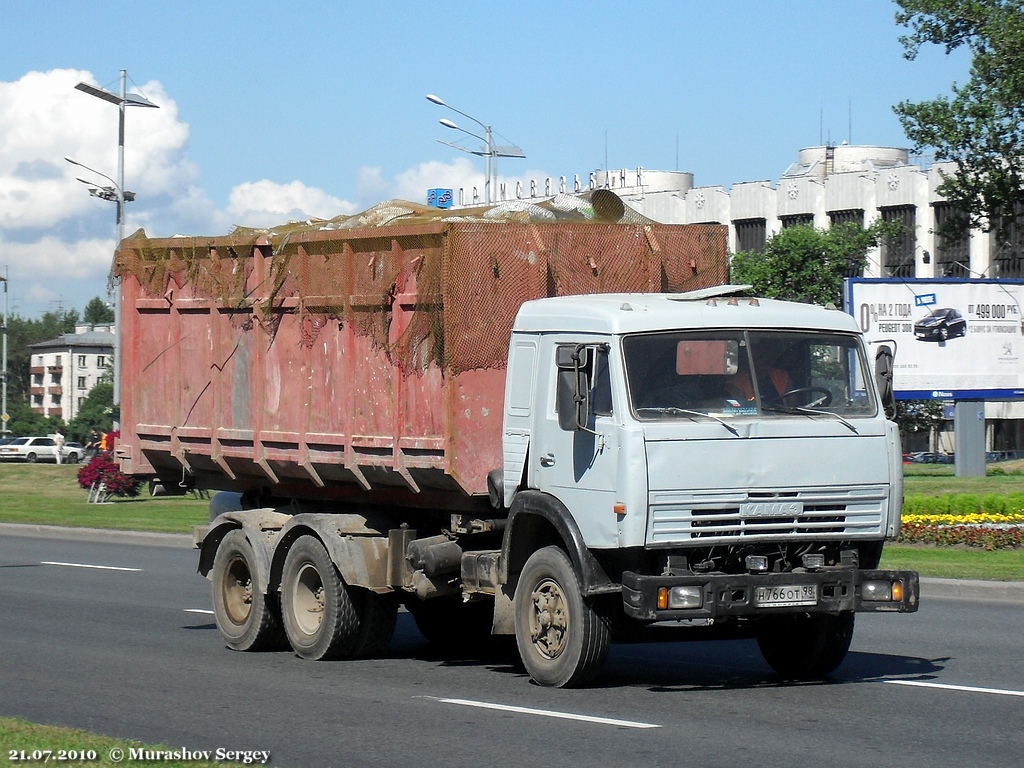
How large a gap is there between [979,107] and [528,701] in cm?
2987

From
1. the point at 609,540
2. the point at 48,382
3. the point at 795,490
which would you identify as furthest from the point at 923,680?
the point at 48,382

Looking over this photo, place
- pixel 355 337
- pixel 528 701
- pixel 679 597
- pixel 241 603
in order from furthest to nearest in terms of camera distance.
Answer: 1. pixel 241 603
2. pixel 355 337
3. pixel 528 701
4. pixel 679 597

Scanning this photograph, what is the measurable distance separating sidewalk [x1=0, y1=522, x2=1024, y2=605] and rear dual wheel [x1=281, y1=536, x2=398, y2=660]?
768 centimetres

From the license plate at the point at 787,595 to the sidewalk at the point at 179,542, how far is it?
7872 mm

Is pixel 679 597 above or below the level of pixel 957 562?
above

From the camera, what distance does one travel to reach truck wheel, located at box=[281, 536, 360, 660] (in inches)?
471

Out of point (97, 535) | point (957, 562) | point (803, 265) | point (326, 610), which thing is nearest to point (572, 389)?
point (326, 610)

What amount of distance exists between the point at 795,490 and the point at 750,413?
0.55 m

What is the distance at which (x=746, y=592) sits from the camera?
378 inches

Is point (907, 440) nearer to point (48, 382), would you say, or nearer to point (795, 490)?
point (795, 490)

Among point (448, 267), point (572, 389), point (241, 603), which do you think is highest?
point (448, 267)

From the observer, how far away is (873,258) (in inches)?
3457

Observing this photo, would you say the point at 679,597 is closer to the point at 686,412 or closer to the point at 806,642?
the point at 686,412

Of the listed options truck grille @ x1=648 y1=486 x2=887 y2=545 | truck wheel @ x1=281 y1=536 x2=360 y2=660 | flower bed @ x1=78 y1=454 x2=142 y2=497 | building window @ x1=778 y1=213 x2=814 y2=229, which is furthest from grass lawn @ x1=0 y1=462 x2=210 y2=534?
building window @ x1=778 y1=213 x2=814 y2=229
